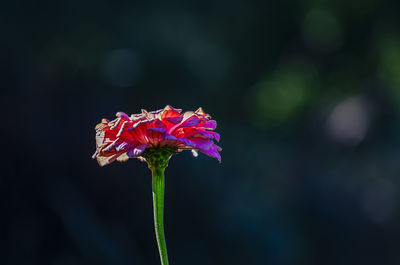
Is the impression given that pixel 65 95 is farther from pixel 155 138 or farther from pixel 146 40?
pixel 155 138

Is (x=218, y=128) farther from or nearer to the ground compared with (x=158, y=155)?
farther from the ground

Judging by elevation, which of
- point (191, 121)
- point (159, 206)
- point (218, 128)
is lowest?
point (159, 206)

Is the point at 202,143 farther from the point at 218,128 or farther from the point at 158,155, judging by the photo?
the point at 218,128

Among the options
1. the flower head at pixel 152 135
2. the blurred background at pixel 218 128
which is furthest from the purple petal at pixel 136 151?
the blurred background at pixel 218 128

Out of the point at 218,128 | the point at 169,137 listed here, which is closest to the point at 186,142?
the point at 169,137

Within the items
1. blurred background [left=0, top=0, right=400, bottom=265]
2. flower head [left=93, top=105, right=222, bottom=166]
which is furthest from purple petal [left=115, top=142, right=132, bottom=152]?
blurred background [left=0, top=0, right=400, bottom=265]

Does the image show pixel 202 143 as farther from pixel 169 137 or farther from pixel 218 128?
pixel 218 128

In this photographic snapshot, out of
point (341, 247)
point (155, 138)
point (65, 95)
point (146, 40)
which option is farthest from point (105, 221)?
point (155, 138)

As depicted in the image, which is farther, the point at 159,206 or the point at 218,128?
the point at 218,128
